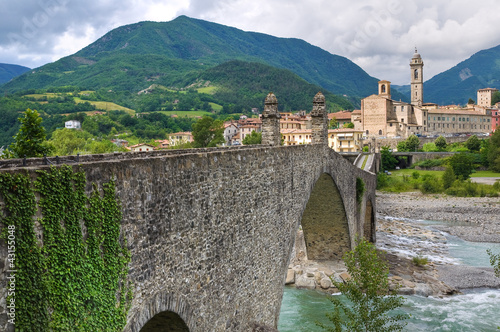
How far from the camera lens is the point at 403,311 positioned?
68.4 feet

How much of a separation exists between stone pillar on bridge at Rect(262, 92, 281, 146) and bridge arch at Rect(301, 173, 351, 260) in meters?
7.40

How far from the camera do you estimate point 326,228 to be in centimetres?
2670

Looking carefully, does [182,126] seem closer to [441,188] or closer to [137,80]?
[441,188]

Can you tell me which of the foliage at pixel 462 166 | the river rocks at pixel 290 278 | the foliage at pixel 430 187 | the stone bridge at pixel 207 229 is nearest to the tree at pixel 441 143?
the foliage at pixel 462 166

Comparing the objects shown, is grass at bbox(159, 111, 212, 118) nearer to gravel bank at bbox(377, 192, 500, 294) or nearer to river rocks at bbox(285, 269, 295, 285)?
gravel bank at bbox(377, 192, 500, 294)

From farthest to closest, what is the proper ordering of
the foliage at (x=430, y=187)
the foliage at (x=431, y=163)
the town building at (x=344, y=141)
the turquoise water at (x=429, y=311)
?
the town building at (x=344, y=141) → the foliage at (x=431, y=163) → the foliage at (x=430, y=187) → the turquoise water at (x=429, y=311)

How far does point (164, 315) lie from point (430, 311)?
1651 centimetres

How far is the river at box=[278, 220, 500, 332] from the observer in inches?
758

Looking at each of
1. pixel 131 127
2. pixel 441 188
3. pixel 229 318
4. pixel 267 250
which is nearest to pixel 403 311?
pixel 267 250

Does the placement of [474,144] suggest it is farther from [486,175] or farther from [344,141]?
[344,141]

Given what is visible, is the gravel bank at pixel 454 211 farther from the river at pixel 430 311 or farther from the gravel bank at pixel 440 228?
the river at pixel 430 311

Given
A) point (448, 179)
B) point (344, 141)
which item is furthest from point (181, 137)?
point (448, 179)

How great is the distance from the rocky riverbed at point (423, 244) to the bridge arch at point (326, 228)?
0.72 meters

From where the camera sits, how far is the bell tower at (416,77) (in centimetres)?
11521
